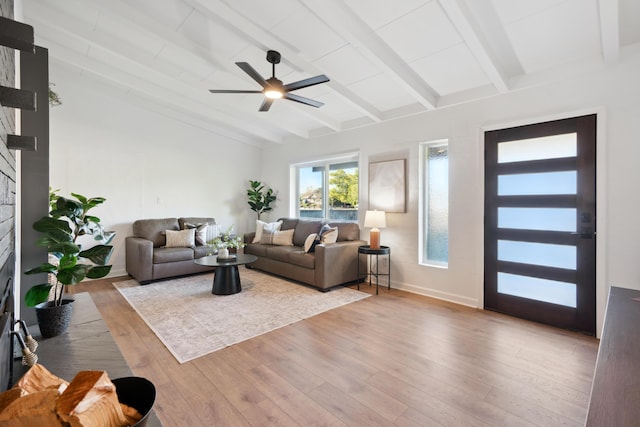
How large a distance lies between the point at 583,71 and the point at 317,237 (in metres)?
3.61

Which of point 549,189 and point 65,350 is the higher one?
point 549,189

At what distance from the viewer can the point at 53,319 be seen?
1.88 m

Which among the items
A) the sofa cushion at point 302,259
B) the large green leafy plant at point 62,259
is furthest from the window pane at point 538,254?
the large green leafy plant at point 62,259

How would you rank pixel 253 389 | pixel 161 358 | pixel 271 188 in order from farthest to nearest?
pixel 271 188, pixel 161 358, pixel 253 389

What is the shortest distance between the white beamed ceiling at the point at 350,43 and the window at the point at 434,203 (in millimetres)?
647

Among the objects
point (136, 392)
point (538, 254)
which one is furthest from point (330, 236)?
point (136, 392)

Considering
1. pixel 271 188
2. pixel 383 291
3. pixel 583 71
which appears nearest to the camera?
pixel 583 71

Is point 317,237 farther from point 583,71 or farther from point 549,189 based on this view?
point 583,71

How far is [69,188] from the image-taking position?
15.4 feet

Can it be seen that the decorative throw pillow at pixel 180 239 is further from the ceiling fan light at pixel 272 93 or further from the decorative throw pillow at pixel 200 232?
the ceiling fan light at pixel 272 93

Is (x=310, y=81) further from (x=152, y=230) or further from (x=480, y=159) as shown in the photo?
(x=152, y=230)

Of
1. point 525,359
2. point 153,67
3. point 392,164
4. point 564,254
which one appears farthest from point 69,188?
point 564,254

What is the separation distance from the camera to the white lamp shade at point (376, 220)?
430cm

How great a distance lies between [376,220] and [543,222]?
194 cm
